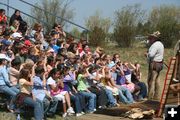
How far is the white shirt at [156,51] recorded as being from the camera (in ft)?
46.6

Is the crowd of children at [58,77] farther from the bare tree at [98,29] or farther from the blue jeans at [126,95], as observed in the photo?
the bare tree at [98,29]

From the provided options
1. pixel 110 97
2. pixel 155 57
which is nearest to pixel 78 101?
pixel 110 97

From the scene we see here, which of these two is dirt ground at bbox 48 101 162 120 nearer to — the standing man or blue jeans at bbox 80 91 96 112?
blue jeans at bbox 80 91 96 112

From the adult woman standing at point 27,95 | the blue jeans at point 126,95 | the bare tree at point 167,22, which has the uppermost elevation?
the bare tree at point 167,22

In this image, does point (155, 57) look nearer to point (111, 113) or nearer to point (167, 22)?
point (111, 113)

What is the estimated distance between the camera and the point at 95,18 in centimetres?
3888

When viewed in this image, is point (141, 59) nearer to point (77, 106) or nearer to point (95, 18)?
point (95, 18)

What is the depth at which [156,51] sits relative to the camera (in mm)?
14242

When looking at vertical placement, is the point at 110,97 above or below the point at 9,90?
below

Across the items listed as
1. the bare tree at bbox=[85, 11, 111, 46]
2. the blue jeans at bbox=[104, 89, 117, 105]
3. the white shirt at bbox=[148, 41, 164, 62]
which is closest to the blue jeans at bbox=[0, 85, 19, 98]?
the blue jeans at bbox=[104, 89, 117, 105]

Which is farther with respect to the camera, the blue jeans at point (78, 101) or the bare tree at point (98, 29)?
the bare tree at point (98, 29)

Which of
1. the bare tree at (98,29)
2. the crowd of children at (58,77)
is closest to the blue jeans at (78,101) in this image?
the crowd of children at (58,77)

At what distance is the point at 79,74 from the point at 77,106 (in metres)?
1.26

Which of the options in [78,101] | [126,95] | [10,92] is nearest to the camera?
[10,92]
